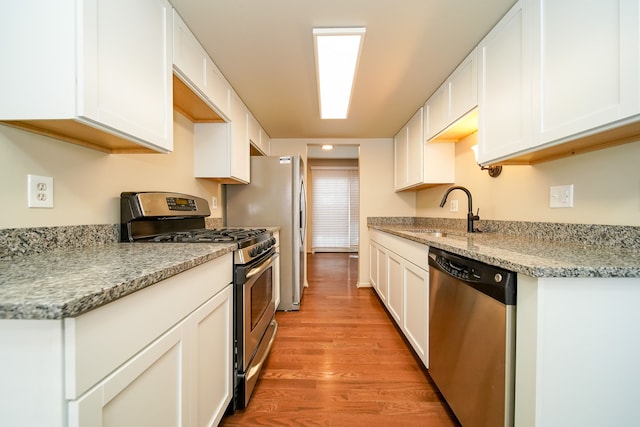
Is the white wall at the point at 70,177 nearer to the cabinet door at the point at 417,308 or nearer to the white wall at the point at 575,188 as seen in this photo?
the cabinet door at the point at 417,308

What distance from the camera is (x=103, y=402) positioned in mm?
558

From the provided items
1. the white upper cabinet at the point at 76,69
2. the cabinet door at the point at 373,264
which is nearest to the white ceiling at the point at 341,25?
the white upper cabinet at the point at 76,69

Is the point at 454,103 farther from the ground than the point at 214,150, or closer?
farther from the ground

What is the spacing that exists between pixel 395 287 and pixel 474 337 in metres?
1.19

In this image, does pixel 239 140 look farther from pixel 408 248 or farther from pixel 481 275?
pixel 481 275

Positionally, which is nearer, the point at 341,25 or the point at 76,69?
the point at 76,69

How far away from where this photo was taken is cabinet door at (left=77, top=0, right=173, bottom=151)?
33.3 inches

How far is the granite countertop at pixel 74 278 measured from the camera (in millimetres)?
452

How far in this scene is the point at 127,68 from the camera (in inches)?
Result: 39.9

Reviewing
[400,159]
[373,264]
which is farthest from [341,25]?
[373,264]

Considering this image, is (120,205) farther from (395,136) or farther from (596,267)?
(395,136)

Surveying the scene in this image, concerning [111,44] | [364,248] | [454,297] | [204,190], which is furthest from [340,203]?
[111,44]

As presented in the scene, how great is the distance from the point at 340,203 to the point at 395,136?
2950 millimetres

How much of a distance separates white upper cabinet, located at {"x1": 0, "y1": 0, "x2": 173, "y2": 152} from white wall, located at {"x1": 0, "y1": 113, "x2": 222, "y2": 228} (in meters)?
0.07
